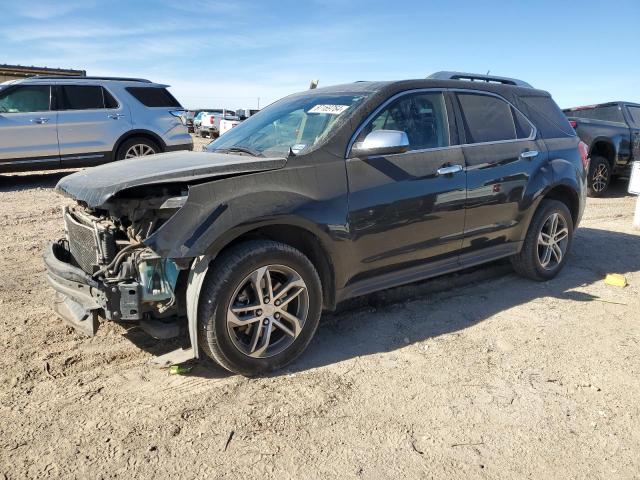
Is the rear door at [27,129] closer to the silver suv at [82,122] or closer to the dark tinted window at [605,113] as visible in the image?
the silver suv at [82,122]

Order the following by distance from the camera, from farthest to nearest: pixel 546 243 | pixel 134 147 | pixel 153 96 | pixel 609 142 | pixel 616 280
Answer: pixel 153 96, pixel 609 142, pixel 134 147, pixel 616 280, pixel 546 243

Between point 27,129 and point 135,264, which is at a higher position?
point 27,129

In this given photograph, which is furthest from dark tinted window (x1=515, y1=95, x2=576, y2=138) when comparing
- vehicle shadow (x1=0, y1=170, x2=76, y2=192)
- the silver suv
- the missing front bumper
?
vehicle shadow (x1=0, y1=170, x2=76, y2=192)

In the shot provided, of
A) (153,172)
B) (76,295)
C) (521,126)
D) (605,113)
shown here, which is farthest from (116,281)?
(605,113)

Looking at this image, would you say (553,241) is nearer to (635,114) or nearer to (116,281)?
(116,281)

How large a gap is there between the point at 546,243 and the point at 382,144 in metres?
2.45

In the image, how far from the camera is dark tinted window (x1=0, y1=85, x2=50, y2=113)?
922 centimetres

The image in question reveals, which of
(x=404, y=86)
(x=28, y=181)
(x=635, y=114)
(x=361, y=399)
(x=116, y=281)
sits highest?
(x=635, y=114)

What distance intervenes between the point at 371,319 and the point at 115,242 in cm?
Result: 199

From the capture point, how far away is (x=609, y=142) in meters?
10.3

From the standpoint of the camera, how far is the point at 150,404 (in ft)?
9.62

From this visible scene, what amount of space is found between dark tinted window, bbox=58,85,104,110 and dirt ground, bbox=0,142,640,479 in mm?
6105

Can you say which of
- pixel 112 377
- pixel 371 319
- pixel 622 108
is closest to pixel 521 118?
pixel 371 319

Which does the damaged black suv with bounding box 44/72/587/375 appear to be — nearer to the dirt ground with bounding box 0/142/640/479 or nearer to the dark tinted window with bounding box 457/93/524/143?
the dark tinted window with bounding box 457/93/524/143
